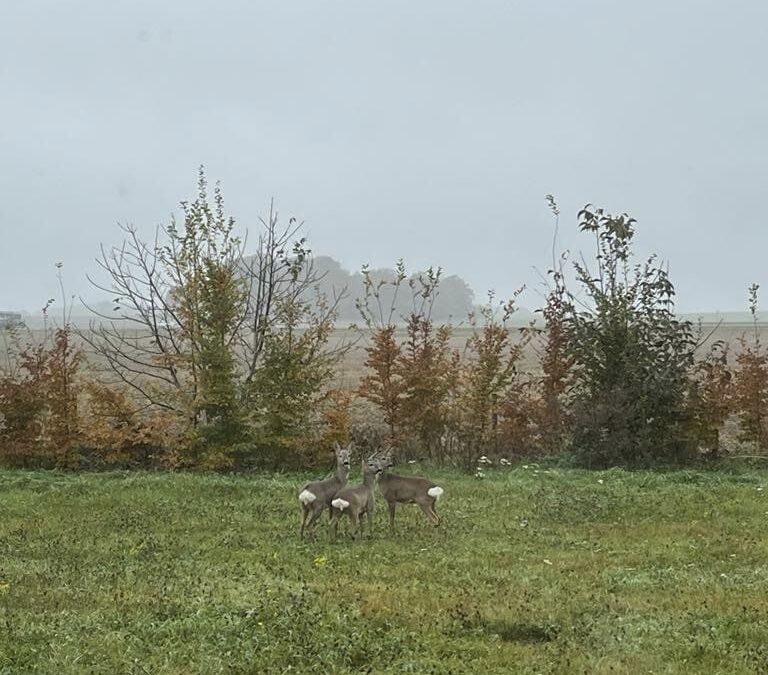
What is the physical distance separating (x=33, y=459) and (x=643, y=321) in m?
12.7

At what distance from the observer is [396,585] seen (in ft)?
28.4

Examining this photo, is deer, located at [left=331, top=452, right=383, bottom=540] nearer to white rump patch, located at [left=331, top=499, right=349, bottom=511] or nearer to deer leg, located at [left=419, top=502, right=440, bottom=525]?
white rump patch, located at [left=331, top=499, right=349, bottom=511]

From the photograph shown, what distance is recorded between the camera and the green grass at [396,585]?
6.54 metres

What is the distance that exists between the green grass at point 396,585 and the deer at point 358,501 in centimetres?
30

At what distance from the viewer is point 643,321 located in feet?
62.1

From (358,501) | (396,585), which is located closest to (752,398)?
(358,501)

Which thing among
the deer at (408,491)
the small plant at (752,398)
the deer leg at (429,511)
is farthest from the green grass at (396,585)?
the small plant at (752,398)

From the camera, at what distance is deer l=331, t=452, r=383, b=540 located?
11.0 metres

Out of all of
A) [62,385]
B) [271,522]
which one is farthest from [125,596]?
[62,385]

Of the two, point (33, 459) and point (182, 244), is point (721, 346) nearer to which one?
point (182, 244)

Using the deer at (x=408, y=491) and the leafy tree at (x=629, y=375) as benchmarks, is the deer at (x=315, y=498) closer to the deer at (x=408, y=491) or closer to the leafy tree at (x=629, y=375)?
the deer at (x=408, y=491)

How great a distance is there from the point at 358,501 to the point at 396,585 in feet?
8.37

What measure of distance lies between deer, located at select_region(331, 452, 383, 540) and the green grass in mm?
302

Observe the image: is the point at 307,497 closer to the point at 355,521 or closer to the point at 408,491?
the point at 355,521
